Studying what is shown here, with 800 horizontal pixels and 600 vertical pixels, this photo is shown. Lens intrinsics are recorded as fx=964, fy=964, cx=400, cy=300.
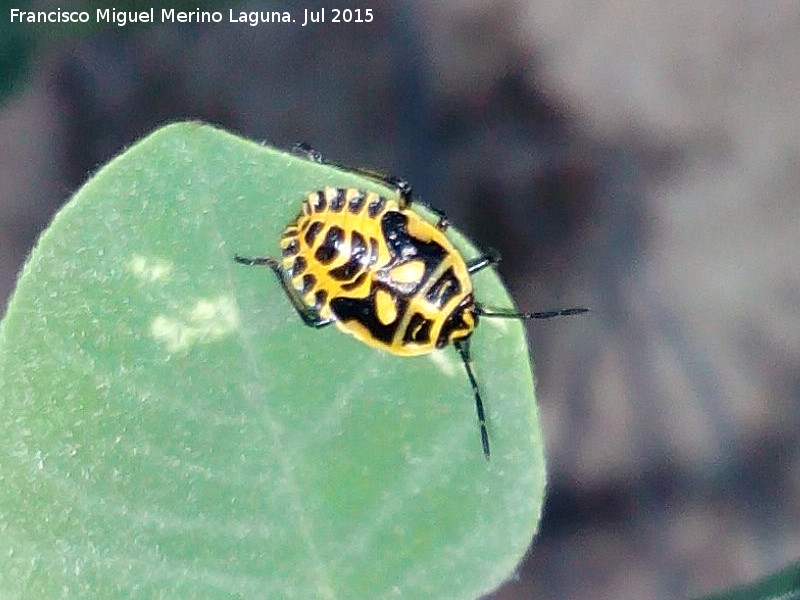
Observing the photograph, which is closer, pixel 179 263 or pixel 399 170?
pixel 179 263

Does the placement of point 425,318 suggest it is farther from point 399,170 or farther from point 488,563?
point 399,170

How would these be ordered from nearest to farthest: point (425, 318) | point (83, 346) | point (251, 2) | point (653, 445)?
point (83, 346), point (425, 318), point (251, 2), point (653, 445)

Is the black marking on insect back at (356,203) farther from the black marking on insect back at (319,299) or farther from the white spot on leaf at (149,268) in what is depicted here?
the white spot on leaf at (149,268)

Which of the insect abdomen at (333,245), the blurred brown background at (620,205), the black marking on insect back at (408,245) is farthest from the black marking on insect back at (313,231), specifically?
the blurred brown background at (620,205)

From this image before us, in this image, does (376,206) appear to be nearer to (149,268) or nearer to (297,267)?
(297,267)

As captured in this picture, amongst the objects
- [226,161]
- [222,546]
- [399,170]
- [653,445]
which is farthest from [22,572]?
[653,445]

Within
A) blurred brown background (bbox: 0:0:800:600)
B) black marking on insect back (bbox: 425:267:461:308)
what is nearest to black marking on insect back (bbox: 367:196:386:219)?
black marking on insect back (bbox: 425:267:461:308)
